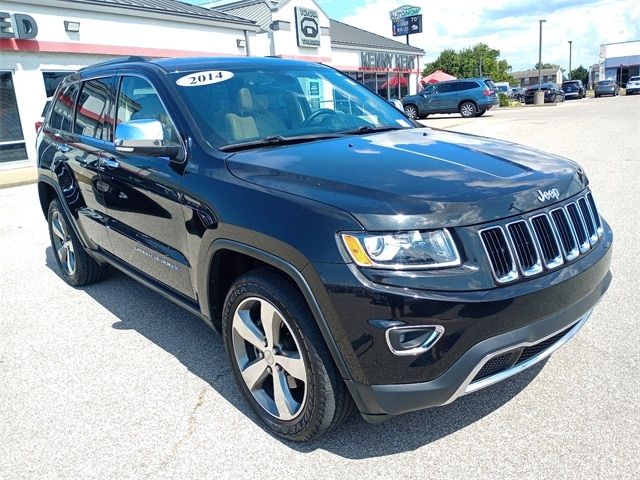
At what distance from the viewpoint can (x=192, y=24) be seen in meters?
18.7

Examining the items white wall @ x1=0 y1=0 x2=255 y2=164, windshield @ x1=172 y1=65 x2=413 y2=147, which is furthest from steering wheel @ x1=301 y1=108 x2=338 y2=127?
white wall @ x1=0 y1=0 x2=255 y2=164

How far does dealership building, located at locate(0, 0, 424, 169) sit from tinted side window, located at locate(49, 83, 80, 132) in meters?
9.80

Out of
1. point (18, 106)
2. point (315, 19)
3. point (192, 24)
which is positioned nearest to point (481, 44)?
point (315, 19)

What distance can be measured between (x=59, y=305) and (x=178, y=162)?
2.43 meters

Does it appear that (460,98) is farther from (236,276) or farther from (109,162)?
(236,276)

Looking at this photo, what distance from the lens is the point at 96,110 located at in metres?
4.20

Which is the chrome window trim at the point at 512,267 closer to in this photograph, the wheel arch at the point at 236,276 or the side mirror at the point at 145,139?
the wheel arch at the point at 236,276

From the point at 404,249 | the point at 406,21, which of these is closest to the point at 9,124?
the point at 404,249

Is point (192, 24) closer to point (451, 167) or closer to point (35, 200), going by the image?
point (35, 200)

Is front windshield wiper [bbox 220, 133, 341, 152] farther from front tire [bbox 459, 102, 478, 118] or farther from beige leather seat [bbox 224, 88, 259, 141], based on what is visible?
front tire [bbox 459, 102, 478, 118]

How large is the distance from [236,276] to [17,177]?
38.8ft

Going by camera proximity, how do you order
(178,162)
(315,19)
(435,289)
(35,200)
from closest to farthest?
(435,289)
(178,162)
(35,200)
(315,19)

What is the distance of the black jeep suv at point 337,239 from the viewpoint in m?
2.18

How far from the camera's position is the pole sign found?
4406 centimetres
